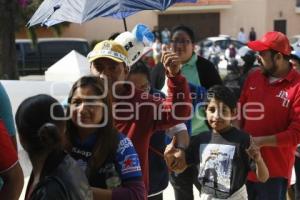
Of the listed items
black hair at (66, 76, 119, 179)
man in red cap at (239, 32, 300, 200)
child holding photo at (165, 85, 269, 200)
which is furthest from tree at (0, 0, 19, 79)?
black hair at (66, 76, 119, 179)

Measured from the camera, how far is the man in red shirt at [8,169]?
98.7 inches

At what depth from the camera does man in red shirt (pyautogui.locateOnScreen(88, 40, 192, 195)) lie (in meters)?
2.87

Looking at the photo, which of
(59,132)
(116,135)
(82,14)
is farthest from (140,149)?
(82,14)

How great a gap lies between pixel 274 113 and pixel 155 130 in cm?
115

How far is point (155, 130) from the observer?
2973 mm

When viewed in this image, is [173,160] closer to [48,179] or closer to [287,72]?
[287,72]

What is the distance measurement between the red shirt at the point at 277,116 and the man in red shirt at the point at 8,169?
1769 mm

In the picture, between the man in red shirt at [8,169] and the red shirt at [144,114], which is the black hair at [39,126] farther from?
the red shirt at [144,114]

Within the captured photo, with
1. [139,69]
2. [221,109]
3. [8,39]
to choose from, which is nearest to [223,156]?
[221,109]

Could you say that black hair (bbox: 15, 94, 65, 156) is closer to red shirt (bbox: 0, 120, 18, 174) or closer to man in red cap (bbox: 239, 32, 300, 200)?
red shirt (bbox: 0, 120, 18, 174)

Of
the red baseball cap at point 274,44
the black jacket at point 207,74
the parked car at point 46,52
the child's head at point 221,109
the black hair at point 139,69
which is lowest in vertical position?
the parked car at point 46,52

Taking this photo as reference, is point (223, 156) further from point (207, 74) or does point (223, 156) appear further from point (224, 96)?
point (207, 74)

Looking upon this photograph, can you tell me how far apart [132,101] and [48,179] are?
105 centimetres

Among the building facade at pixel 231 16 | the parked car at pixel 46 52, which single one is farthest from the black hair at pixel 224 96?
the building facade at pixel 231 16
